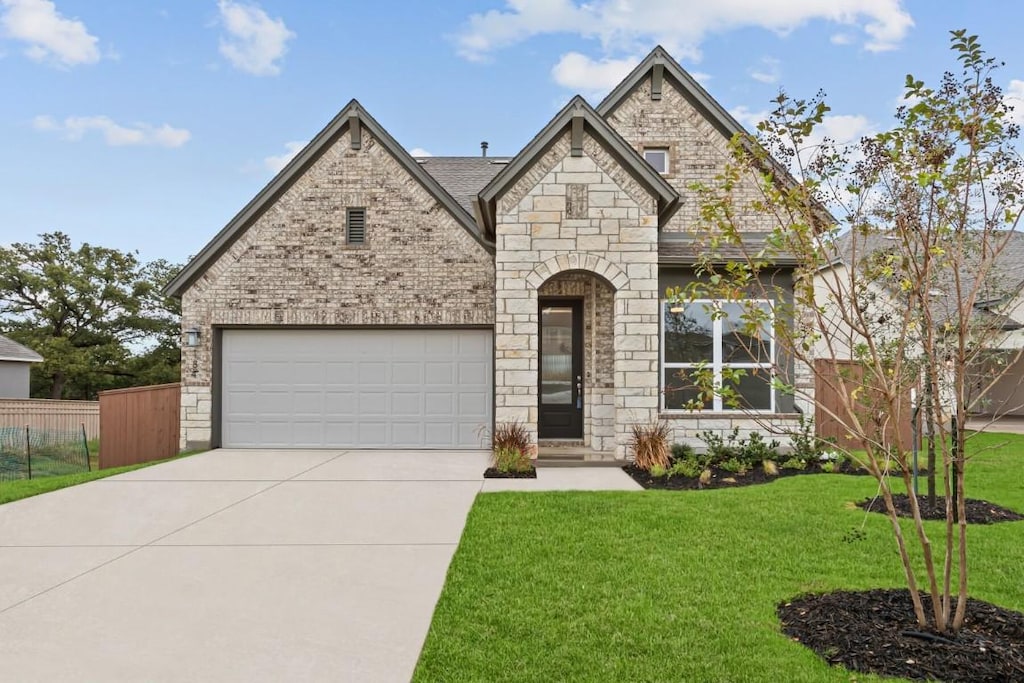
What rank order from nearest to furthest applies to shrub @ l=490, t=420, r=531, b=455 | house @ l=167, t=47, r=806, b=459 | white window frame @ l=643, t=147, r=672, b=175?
shrub @ l=490, t=420, r=531, b=455
house @ l=167, t=47, r=806, b=459
white window frame @ l=643, t=147, r=672, b=175

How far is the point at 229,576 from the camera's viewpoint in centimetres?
469

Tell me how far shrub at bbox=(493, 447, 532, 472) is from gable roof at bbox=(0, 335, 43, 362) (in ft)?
84.5

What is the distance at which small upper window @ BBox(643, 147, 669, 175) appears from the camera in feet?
40.7

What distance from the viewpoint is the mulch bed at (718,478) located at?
27.0 feet

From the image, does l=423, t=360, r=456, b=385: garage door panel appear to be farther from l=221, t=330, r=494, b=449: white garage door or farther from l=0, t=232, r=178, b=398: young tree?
l=0, t=232, r=178, b=398: young tree

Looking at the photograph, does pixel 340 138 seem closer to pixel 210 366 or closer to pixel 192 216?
pixel 210 366

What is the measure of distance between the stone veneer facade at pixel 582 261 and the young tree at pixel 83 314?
25184 millimetres

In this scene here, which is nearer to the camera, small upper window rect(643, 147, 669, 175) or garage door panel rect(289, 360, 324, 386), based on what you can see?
garage door panel rect(289, 360, 324, 386)

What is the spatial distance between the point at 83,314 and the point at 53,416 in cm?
1942

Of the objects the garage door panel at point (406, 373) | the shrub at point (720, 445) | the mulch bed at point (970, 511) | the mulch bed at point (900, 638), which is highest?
the garage door panel at point (406, 373)

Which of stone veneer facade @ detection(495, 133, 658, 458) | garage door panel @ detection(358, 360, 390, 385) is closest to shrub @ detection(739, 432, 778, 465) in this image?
stone veneer facade @ detection(495, 133, 658, 458)

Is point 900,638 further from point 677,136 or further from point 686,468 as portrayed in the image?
point 677,136

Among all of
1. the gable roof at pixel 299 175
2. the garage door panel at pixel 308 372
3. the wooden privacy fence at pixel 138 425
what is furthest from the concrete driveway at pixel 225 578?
the gable roof at pixel 299 175

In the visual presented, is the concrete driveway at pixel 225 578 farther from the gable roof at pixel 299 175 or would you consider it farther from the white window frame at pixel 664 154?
the white window frame at pixel 664 154
